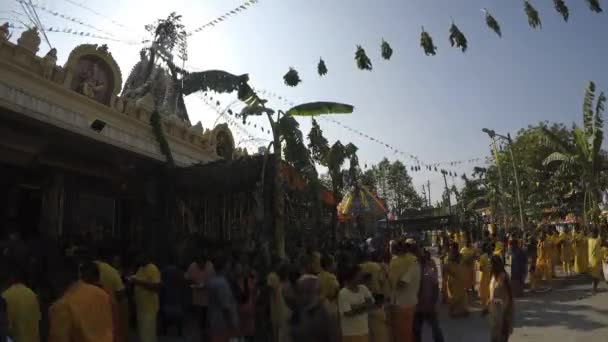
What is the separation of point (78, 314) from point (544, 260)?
43.2ft

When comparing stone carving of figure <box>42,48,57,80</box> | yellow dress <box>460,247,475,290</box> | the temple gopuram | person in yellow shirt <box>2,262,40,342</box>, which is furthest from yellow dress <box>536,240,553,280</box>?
stone carving of figure <box>42,48,57,80</box>

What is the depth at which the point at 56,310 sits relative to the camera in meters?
3.96

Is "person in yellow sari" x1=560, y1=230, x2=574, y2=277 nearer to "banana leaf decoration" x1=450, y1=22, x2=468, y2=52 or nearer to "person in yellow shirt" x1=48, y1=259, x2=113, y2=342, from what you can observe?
"banana leaf decoration" x1=450, y1=22, x2=468, y2=52

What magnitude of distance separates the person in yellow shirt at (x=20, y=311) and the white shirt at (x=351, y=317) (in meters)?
3.08

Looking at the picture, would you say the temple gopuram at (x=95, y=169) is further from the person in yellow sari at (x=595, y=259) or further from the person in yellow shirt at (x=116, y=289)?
the person in yellow sari at (x=595, y=259)

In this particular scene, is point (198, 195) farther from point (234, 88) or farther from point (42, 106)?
point (42, 106)

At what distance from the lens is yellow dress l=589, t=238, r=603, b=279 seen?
37.7ft

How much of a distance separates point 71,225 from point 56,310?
8289 mm

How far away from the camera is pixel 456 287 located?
32.9 ft

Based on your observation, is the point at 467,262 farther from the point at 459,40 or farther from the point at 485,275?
the point at 459,40

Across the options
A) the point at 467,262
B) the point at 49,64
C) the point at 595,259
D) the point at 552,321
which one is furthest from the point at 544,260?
the point at 49,64

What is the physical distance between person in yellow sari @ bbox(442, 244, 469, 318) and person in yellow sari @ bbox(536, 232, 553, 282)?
184 inches

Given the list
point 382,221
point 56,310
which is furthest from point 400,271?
point 382,221

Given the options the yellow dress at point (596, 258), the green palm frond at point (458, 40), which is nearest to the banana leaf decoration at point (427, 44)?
the green palm frond at point (458, 40)
